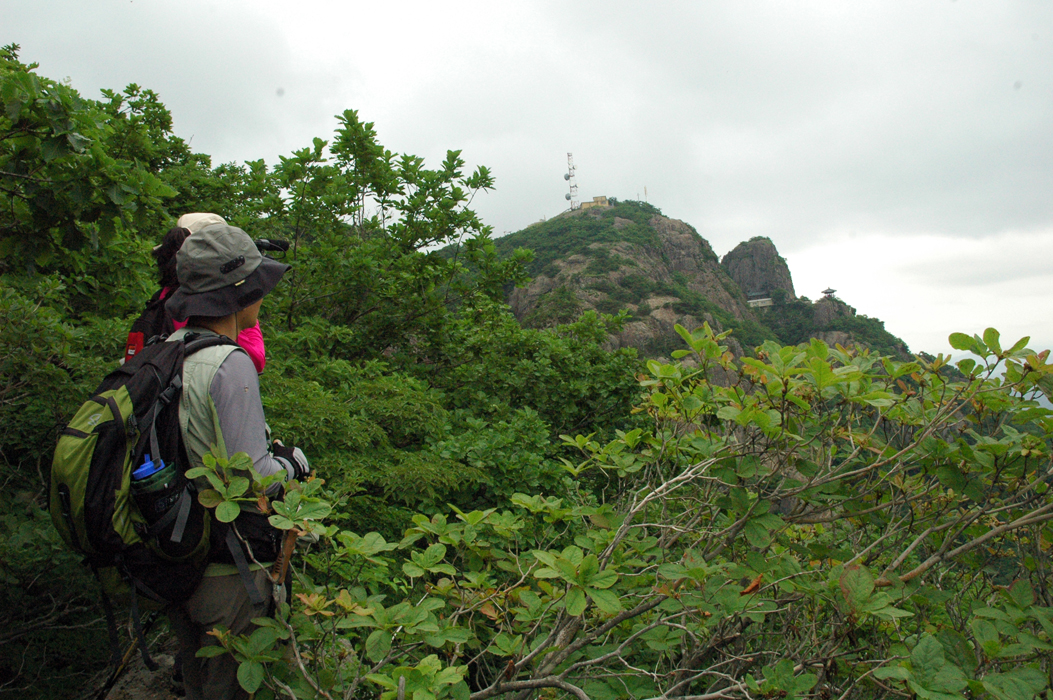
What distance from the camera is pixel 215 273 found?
1841mm

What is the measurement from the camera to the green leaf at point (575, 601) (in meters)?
1.48

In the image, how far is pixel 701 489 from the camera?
222cm

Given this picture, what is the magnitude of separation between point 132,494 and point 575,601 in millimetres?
1148

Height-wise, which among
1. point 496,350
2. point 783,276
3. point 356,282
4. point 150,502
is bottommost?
point 150,502

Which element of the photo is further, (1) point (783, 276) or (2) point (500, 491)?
(1) point (783, 276)

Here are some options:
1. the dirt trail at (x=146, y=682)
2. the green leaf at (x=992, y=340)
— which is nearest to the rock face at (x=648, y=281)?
the dirt trail at (x=146, y=682)

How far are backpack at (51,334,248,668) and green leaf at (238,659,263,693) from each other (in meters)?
0.24

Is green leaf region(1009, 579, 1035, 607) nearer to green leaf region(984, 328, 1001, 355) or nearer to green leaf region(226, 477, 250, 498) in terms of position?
green leaf region(984, 328, 1001, 355)

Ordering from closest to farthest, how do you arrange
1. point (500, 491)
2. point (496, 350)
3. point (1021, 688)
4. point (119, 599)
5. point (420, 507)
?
point (1021, 688) → point (119, 599) → point (420, 507) → point (500, 491) → point (496, 350)

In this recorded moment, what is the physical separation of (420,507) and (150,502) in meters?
1.94

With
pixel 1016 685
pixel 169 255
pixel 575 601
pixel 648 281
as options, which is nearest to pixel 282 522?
pixel 575 601

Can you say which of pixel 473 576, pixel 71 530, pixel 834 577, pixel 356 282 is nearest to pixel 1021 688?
pixel 834 577

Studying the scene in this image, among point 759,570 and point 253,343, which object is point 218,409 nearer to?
point 253,343

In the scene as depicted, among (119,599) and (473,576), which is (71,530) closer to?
(119,599)
